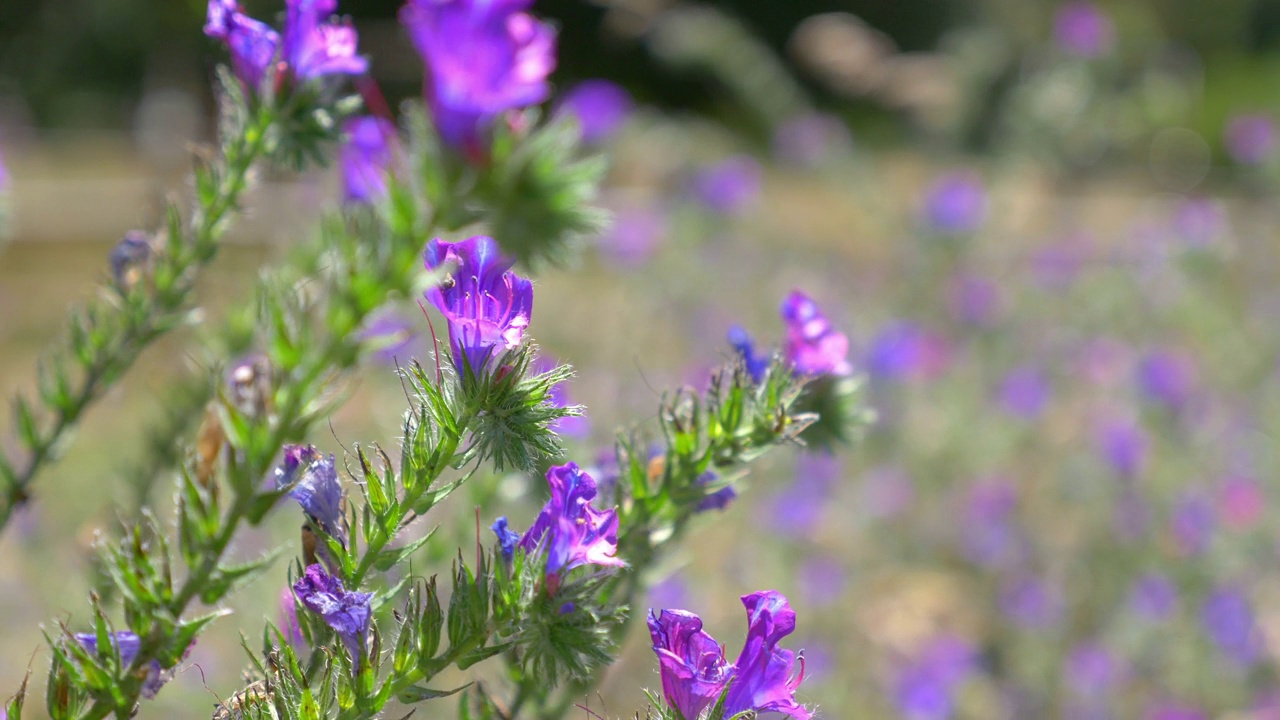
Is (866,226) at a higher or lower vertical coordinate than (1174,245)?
lower

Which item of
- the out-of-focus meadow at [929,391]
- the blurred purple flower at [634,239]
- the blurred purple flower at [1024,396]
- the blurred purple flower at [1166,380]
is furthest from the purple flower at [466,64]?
the blurred purple flower at [634,239]

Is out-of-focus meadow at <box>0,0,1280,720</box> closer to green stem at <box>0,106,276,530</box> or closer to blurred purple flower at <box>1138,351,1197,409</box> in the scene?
blurred purple flower at <box>1138,351,1197,409</box>

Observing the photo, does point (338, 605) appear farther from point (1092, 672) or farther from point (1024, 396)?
point (1024, 396)

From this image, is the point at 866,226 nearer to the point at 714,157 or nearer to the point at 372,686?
the point at 714,157

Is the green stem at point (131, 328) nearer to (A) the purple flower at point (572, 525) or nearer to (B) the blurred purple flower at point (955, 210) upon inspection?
(A) the purple flower at point (572, 525)

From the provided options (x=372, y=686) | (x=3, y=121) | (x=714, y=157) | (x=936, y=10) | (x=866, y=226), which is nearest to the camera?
(x=372, y=686)

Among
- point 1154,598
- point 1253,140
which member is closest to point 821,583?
point 1154,598

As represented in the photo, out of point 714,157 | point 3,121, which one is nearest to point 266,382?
point 714,157

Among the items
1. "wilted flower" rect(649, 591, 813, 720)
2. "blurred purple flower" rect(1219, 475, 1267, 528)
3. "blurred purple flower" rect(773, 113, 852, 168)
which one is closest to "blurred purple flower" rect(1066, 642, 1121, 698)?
"blurred purple flower" rect(1219, 475, 1267, 528)
